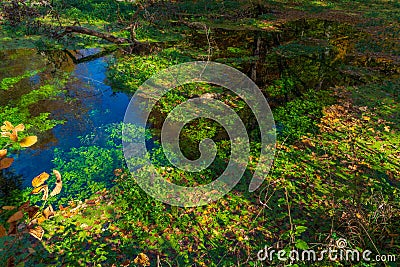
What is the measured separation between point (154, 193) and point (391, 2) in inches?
941

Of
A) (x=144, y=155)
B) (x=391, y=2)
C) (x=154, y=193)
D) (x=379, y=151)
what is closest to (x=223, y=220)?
(x=154, y=193)

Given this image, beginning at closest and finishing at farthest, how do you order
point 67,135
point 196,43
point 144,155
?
point 144,155, point 67,135, point 196,43

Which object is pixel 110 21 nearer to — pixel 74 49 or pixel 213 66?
pixel 74 49

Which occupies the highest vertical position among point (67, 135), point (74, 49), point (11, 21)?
point (11, 21)

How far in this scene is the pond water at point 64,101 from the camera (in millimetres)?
5148

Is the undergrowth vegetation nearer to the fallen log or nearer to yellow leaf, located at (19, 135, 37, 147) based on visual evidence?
yellow leaf, located at (19, 135, 37, 147)

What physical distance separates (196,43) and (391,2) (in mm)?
17676

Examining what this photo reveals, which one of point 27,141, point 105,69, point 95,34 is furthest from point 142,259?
point 95,34

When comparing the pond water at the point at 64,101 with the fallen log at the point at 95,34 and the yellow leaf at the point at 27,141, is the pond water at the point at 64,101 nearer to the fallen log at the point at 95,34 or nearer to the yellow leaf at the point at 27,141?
the fallen log at the point at 95,34

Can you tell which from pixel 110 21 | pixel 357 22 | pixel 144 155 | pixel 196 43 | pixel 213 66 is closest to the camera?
pixel 144 155

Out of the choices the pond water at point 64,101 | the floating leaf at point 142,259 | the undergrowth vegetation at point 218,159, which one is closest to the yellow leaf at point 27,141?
the undergrowth vegetation at point 218,159

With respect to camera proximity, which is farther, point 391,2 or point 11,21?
point 391,2

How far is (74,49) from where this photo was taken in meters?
10.2

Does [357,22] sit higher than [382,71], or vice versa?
[357,22]
